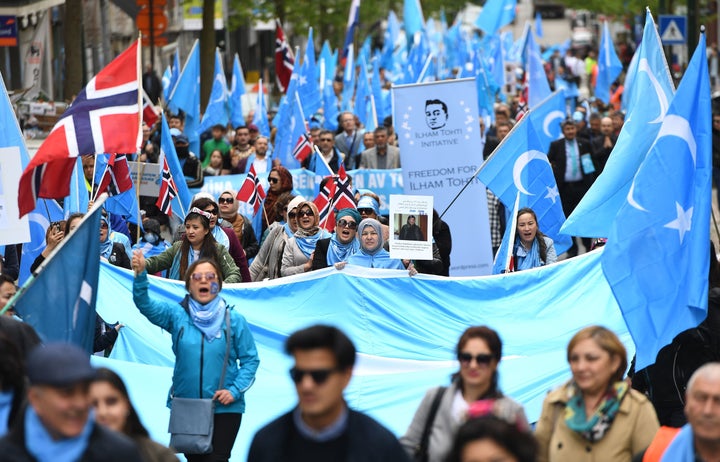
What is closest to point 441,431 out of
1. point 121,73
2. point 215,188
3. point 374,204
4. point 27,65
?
point 121,73

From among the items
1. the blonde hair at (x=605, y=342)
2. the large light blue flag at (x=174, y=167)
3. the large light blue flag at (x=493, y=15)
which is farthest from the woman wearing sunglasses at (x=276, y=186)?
the large light blue flag at (x=493, y=15)

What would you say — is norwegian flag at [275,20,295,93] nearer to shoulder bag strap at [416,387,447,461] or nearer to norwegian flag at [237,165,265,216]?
norwegian flag at [237,165,265,216]

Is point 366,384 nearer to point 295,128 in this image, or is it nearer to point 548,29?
point 295,128

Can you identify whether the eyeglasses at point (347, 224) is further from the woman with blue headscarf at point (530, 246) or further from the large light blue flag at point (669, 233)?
the large light blue flag at point (669, 233)

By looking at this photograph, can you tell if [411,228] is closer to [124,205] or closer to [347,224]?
[347,224]

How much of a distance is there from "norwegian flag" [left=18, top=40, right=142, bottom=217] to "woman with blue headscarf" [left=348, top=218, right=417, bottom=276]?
2458mm

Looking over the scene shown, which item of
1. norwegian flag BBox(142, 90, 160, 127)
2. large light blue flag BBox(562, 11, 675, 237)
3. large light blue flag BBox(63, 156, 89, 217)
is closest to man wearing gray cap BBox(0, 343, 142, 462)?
large light blue flag BBox(562, 11, 675, 237)

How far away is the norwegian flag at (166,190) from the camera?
13766 millimetres

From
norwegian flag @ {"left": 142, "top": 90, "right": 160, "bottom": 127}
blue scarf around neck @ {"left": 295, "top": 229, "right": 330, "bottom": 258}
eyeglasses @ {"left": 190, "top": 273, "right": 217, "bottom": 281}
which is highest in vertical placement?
norwegian flag @ {"left": 142, "top": 90, "right": 160, "bottom": 127}

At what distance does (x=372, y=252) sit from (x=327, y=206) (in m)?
2.93

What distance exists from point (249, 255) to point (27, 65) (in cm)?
1873

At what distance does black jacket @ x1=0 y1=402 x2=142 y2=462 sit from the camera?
4.57 meters

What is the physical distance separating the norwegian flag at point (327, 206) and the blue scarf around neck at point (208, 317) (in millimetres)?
5962

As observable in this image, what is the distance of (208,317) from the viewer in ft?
25.4
